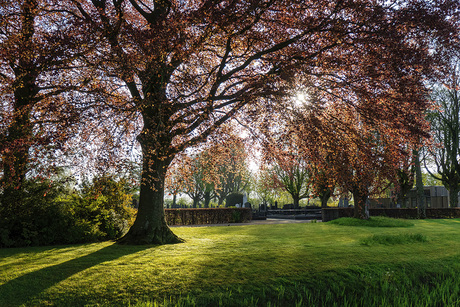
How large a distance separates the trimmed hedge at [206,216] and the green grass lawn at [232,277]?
39.5 feet

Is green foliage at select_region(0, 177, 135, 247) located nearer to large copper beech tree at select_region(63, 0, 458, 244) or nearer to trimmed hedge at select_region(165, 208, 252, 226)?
large copper beech tree at select_region(63, 0, 458, 244)

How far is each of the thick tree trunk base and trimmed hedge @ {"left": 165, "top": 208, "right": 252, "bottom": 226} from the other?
1008cm

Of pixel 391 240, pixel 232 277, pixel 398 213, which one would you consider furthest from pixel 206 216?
pixel 232 277

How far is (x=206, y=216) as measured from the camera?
864 inches

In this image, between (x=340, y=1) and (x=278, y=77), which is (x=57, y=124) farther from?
(x=340, y=1)

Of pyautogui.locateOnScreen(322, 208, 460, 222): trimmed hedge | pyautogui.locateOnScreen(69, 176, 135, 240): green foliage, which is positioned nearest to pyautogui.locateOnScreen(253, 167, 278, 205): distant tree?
pyautogui.locateOnScreen(322, 208, 460, 222): trimmed hedge

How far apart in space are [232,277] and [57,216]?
711 cm

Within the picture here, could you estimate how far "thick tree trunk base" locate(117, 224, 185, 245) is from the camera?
9641 millimetres

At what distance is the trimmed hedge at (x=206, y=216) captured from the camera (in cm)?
2039

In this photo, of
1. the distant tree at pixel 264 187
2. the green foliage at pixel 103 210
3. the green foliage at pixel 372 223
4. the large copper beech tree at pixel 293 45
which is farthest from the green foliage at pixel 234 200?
the large copper beech tree at pixel 293 45

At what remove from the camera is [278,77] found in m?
8.16

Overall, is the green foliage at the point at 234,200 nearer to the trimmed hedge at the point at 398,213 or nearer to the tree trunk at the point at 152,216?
the trimmed hedge at the point at 398,213

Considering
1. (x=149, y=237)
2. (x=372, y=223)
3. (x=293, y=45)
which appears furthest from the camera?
(x=372, y=223)

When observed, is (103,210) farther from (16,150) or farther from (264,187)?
(264,187)
